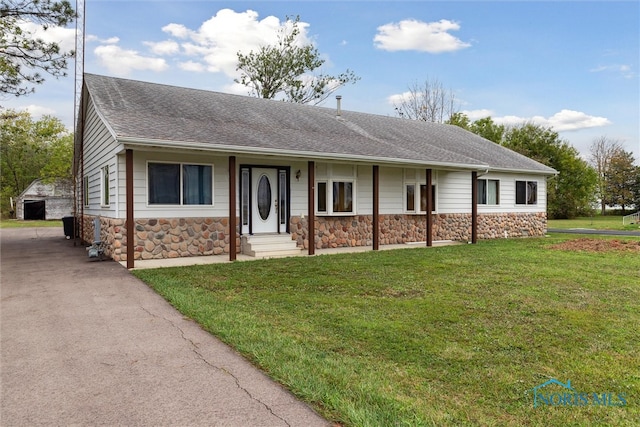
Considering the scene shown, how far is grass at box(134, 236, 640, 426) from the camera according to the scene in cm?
271

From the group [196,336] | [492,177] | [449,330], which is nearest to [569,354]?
[449,330]

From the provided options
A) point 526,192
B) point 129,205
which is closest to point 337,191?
point 129,205

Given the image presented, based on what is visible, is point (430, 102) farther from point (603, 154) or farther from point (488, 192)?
point (603, 154)

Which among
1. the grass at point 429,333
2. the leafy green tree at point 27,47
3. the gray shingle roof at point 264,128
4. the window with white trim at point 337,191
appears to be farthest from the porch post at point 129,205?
the leafy green tree at point 27,47

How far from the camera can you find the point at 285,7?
27516 millimetres

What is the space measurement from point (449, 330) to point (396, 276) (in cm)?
310

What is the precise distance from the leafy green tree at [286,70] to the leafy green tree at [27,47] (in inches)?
668

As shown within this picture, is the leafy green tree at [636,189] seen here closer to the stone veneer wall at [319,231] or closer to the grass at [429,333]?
the stone veneer wall at [319,231]

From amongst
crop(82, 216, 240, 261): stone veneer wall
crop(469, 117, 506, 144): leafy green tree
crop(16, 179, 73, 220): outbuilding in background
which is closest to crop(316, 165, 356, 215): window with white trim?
crop(82, 216, 240, 261): stone veneer wall

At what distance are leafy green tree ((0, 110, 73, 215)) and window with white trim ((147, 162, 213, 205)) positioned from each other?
33.6 metres

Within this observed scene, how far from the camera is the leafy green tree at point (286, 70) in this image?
28.2 metres

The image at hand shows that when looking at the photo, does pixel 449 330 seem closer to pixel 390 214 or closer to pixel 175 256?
pixel 175 256

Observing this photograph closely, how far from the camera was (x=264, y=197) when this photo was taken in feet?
36.5

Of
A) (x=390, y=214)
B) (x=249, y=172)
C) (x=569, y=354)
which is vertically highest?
(x=249, y=172)
